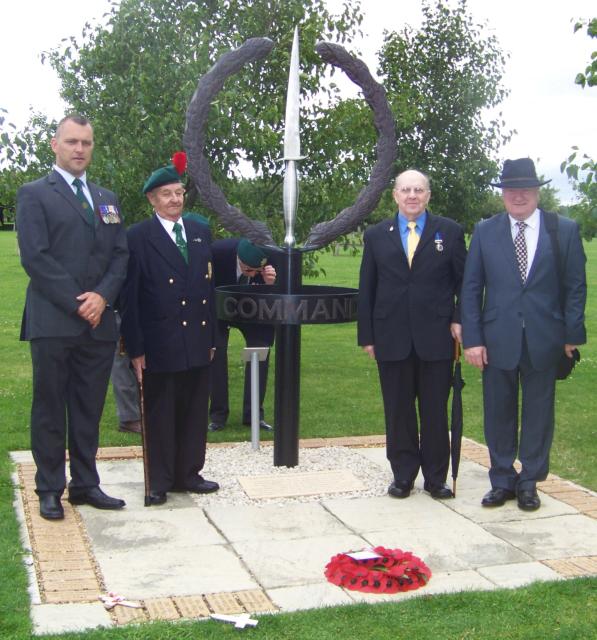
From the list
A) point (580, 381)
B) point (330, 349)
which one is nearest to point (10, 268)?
point (330, 349)

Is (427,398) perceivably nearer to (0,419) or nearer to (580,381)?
(0,419)

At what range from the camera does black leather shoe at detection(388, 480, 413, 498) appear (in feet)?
19.5

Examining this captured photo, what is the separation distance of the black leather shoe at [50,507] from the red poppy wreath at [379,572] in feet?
5.46

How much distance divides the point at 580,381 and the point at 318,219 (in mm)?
4065

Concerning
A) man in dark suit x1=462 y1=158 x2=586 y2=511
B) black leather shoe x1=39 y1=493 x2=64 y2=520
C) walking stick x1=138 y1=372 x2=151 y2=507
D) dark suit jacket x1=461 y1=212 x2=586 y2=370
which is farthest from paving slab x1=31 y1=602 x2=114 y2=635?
dark suit jacket x1=461 y1=212 x2=586 y2=370

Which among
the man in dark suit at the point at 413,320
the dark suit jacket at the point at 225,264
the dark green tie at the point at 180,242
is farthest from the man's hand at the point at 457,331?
the dark suit jacket at the point at 225,264

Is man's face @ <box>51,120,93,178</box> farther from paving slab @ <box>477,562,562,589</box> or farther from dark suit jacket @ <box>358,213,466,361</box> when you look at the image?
paving slab @ <box>477,562,562,589</box>

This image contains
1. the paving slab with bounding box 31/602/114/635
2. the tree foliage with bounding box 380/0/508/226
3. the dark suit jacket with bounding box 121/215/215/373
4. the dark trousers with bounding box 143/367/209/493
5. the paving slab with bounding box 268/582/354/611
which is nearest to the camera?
the paving slab with bounding box 31/602/114/635

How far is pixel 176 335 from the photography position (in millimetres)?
5738

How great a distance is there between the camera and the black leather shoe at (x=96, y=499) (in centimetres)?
561

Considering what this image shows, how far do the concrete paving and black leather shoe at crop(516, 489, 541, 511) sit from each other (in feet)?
0.16

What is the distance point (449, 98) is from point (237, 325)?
41.0 ft

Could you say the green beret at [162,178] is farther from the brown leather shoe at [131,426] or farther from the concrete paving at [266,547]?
the brown leather shoe at [131,426]

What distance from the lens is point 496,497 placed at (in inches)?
226
